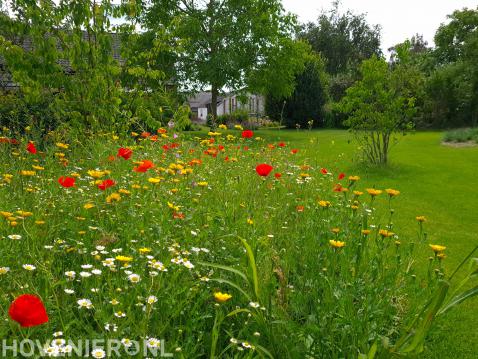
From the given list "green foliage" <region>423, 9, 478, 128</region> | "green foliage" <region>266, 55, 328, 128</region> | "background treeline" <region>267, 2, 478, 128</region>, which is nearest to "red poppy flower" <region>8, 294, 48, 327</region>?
"background treeline" <region>267, 2, 478, 128</region>

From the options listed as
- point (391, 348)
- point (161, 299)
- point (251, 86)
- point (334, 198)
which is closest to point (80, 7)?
point (334, 198)

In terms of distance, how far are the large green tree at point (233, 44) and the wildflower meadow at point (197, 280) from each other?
17.2 m

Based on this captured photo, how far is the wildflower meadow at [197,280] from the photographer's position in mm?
1781

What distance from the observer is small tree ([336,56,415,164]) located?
1120cm

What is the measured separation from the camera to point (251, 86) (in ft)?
71.9

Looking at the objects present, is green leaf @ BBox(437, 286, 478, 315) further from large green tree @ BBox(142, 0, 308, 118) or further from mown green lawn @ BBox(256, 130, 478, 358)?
large green tree @ BBox(142, 0, 308, 118)

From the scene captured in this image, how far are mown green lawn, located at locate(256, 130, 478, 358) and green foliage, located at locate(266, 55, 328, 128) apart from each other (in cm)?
1398

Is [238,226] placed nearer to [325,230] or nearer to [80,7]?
[325,230]

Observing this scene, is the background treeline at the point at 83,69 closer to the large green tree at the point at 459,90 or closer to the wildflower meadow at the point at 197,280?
the wildflower meadow at the point at 197,280

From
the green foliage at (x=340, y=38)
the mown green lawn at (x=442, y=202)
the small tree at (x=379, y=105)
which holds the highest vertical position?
the green foliage at (x=340, y=38)

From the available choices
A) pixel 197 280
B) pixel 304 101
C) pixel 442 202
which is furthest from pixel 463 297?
pixel 304 101

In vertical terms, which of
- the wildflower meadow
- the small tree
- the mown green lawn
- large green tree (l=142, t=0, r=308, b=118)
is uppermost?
large green tree (l=142, t=0, r=308, b=118)

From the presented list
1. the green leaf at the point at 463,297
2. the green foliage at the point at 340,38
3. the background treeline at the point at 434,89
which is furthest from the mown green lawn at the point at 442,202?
the green foliage at the point at 340,38

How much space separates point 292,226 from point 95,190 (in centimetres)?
170
